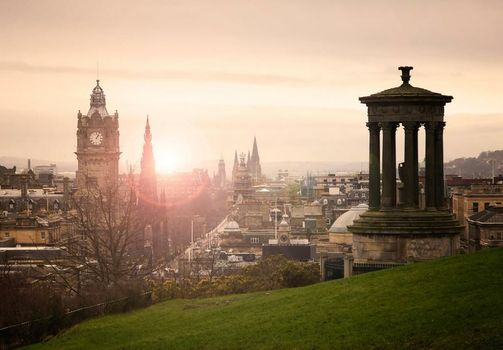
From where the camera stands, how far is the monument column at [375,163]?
49469 mm

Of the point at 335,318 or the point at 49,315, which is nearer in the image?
the point at 335,318

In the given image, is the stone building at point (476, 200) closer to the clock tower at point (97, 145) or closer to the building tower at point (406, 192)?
the clock tower at point (97, 145)

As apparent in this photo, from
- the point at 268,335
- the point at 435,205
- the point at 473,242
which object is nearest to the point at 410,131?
the point at 435,205

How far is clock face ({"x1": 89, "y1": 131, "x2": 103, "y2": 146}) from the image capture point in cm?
17762

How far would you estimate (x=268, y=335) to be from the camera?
32.7 m

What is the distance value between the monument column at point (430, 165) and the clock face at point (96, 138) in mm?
129899

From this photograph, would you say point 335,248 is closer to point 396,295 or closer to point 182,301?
point 182,301

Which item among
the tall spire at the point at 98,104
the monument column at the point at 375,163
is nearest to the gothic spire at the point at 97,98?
the tall spire at the point at 98,104

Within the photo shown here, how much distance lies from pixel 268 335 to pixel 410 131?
59.1 ft

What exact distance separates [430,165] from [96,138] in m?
131

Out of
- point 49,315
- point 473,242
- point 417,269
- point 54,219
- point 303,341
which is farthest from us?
point 54,219

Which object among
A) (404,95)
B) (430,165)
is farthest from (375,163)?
(404,95)

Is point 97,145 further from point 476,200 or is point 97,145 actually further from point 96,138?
point 476,200

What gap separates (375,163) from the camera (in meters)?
49.8
